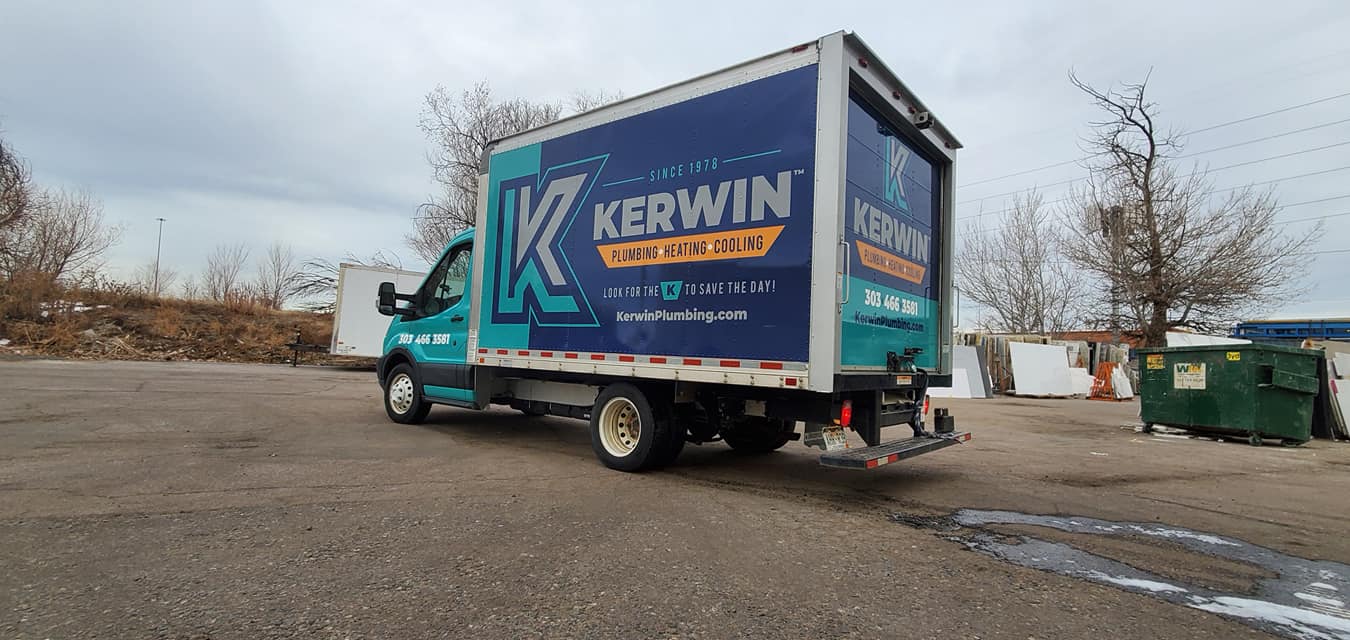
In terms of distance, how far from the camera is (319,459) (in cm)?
624

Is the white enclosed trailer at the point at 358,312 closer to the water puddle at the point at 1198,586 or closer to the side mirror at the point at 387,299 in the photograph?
the side mirror at the point at 387,299

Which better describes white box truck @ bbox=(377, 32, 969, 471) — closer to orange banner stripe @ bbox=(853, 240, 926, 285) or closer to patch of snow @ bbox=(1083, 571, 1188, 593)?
orange banner stripe @ bbox=(853, 240, 926, 285)

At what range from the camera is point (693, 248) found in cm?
554

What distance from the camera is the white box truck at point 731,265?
4.94 meters

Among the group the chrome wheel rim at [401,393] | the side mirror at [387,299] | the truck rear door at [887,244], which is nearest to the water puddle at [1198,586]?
the truck rear door at [887,244]

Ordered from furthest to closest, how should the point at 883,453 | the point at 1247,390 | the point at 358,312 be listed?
the point at 358,312
the point at 1247,390
the point at 883,453

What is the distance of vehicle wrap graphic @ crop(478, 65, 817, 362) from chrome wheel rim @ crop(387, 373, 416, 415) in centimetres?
219

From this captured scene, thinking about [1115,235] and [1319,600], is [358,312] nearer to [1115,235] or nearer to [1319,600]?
[1319,600]

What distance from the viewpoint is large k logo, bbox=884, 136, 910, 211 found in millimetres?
5785

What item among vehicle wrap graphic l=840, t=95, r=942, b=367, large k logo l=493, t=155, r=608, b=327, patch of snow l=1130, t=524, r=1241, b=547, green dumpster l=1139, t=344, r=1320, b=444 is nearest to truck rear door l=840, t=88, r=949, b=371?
vehicle wrap graphic l=840, t=95, r=942, b=367

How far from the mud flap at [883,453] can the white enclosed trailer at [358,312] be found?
16253mm

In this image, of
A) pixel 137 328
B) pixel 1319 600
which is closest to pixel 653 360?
pixel 1319 600

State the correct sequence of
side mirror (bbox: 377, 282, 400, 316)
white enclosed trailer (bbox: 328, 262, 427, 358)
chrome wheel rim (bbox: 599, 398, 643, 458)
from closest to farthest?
chrome wheel rim (bbox: 599, 398, 643, 458), side mirror (bbox: 377, 282, 400, 316), white enclosed trailer (bbox: 328, 262, 427, 358)

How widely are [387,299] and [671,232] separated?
15.4 feet
